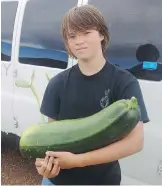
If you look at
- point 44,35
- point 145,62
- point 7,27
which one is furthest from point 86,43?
point 7,27

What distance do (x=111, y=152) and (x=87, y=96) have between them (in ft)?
0.94

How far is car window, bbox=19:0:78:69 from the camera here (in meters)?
3.39

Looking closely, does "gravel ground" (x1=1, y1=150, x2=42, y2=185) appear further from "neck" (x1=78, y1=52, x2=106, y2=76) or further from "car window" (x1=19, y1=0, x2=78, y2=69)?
"neck" (x1=78, y1=52, x2=106, y2=76)

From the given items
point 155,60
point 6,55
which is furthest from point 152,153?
point 6,55

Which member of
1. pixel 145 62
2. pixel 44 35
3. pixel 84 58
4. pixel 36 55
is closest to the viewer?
pixel 84 58

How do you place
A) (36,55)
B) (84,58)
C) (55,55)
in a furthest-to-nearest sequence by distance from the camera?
(36,55), (55,55), (84,58)

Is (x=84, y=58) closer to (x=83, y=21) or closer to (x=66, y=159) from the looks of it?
(x=83, y=21)

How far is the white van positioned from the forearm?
1.01 meters

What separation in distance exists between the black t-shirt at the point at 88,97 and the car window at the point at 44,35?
154 cm

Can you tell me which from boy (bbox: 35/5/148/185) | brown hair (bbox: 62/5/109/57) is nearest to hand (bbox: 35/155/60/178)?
boy (bbox: 35/5/148/185)

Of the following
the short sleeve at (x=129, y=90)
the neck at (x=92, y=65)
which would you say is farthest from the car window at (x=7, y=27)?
the short sleeve at (x=129, y=90)

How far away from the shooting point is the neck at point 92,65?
167 cm

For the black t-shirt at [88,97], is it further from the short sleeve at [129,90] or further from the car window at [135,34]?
the car window at [135,34]

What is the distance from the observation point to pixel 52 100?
5.79ft
